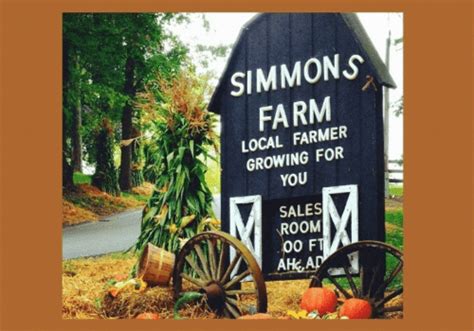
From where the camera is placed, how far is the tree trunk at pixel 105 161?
1022 centimetres

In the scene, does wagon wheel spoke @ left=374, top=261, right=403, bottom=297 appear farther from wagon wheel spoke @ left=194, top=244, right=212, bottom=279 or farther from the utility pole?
wagon wheel spoke @ left=194, top=244, right=212, bottom=279

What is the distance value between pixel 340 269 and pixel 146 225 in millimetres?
2384

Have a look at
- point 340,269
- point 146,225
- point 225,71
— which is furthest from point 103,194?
point 340,269

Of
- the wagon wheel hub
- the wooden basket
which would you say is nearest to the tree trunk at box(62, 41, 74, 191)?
the wooden basket

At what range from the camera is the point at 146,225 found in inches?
395

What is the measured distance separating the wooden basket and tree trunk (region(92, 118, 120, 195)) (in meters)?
1.10

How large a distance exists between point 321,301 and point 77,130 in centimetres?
307

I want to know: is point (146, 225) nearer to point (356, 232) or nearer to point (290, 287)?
point (290, 287)

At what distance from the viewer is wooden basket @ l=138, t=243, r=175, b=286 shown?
9.13 meters

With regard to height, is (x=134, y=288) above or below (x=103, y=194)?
below

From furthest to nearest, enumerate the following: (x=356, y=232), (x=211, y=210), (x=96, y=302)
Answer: (x=211, y=210) < (x=96, y=302) < (x=356, y=232)

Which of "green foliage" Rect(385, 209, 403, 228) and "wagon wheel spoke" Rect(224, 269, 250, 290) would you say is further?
"wagon wheel spoke" Rect(224, 269, 250, 290)

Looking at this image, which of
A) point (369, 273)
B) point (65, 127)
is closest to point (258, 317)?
point (369, 273)

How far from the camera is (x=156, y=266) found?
9.16 metres
